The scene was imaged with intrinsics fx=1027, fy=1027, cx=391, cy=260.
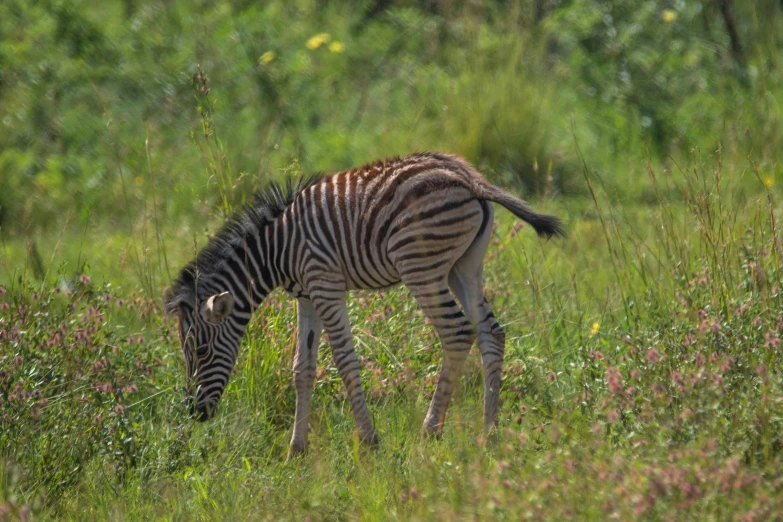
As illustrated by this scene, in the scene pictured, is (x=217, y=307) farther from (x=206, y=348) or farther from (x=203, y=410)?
(x=203, y=410)

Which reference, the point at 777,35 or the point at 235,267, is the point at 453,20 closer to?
the point at 777,35

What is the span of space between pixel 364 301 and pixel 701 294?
2.18m

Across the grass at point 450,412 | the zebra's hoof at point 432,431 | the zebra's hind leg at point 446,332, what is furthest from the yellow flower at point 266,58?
the zebra's hoof at point 432,431

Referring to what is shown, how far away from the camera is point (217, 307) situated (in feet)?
18.7

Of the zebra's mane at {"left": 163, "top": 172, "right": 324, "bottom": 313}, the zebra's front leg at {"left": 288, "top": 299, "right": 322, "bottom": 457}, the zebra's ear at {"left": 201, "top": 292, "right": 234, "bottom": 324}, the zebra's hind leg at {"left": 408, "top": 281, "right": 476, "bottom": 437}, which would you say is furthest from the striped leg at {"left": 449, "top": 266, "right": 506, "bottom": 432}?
the zebra's ear at {"left": 201, "top": 292, "right": 234, "bottom": 324}

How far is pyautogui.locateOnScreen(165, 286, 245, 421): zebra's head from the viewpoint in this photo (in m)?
5.80

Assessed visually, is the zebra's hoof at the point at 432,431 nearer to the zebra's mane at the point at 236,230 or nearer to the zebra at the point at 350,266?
the zebra at the point at 350,266

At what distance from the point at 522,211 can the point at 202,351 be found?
1971 millimetres

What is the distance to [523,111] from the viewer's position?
986cm

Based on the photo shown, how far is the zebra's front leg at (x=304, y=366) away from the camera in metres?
5.91

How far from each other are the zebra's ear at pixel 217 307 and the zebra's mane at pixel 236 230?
265 mm

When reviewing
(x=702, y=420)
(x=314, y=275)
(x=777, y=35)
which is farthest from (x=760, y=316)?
(x=777, y=35)

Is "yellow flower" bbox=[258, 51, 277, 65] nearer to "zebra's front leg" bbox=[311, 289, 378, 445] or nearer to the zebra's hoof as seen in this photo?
"zebra's front leg" bbox=[311, 289, 378, 445]

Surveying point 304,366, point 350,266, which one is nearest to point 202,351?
point 304,366
